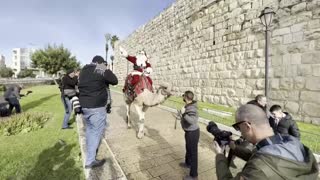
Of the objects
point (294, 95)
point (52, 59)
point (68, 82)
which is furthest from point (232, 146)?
point (52, 59)

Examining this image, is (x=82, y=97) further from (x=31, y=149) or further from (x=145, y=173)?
(x=31, y=149)

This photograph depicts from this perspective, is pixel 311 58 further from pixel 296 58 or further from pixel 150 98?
pixel 150 98

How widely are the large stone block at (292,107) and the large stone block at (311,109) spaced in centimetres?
22

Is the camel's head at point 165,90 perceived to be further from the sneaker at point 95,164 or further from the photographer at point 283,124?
the photographer at point 283,124

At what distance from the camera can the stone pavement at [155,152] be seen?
3.40 metres

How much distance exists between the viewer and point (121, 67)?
89.6 feet

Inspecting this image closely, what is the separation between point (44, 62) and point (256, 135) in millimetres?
45390

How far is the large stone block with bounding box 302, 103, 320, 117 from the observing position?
6.11 metres

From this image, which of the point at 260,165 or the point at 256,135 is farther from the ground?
the point at 256,135

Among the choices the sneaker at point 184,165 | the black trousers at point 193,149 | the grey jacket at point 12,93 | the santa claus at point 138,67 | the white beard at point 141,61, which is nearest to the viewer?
the black trousers at point 193,149

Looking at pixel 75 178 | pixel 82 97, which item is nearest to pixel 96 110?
pixel 82 97

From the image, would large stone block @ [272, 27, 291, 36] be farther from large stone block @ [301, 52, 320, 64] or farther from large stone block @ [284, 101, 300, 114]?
large stone block @ [284, 101, 300, 114]

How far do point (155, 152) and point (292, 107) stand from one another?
5.00 meters

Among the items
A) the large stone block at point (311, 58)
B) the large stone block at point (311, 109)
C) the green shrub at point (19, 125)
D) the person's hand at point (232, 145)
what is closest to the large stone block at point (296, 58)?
the large stone block at point (311, 58)
